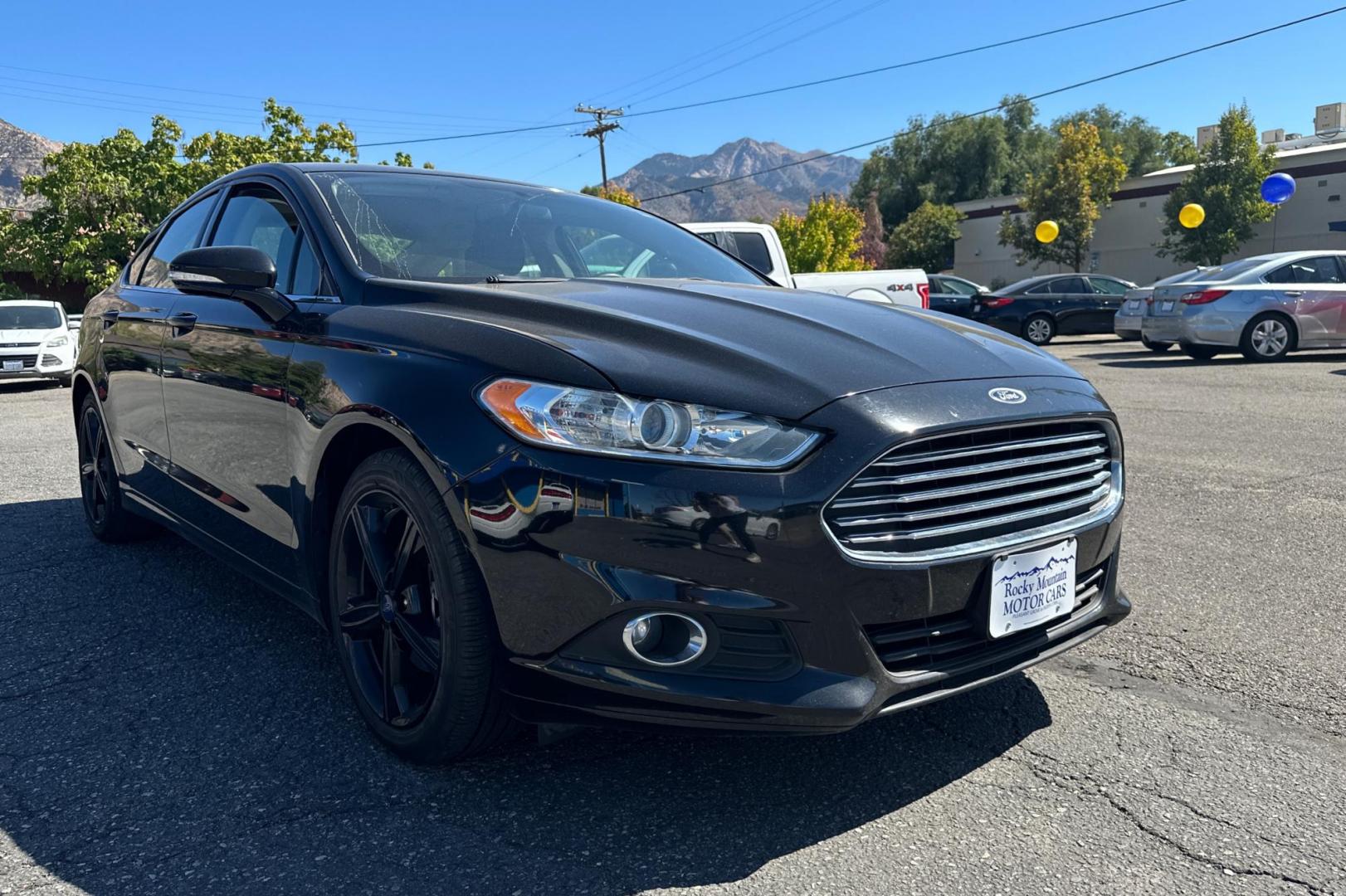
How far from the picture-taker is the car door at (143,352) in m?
4.05

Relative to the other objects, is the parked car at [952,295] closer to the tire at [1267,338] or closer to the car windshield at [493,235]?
the tire at [1267,338]

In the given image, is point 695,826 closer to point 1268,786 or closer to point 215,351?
point 1268,786

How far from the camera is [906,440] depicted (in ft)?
7.39

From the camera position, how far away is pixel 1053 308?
20688 mm

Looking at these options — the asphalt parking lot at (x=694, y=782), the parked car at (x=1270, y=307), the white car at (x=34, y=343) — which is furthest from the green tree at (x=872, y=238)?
the asphalt parking lot at (x=694, y=782)

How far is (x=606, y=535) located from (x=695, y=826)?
0.73 m

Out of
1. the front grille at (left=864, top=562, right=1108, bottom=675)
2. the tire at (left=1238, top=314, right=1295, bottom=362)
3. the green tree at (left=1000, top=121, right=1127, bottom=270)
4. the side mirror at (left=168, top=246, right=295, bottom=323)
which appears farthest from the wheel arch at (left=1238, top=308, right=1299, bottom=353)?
the green tree at (left=1000, top=121, right=1127, bottom=270)

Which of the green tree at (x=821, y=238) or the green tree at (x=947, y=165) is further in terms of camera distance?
the green tree at (x=947, y=165)

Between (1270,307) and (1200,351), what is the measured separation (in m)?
1.19

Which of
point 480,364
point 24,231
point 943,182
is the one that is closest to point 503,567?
point 480,364

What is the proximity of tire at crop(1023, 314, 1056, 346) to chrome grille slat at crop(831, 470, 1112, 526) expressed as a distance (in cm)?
1914

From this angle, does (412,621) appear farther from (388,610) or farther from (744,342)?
(744,342)

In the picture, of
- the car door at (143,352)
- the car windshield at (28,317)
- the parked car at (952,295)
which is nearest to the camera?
the car door at (143,352)

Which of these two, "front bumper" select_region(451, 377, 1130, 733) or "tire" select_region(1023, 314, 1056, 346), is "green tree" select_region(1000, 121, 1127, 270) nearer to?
"tire" select_region(1023, 314, 1056, 346)
